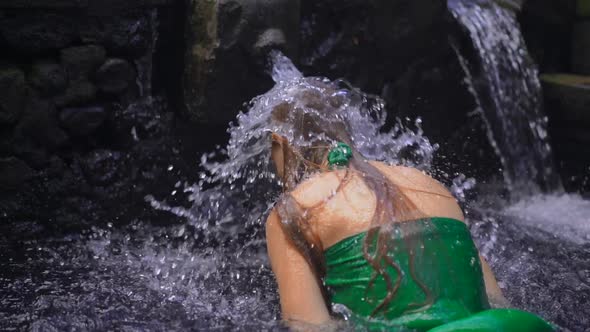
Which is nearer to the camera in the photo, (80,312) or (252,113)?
(80,312)

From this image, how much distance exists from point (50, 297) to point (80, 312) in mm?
192

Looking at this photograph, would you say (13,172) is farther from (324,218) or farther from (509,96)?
(509,96)

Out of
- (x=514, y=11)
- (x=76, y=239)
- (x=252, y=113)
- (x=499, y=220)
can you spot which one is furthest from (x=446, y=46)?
(x=76, y=239)

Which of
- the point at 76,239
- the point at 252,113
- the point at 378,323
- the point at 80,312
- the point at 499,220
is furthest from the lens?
the point at 499,220

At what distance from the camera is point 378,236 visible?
6.14ft

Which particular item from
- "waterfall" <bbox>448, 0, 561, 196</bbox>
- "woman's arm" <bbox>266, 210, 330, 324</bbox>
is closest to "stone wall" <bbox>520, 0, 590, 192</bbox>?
"waterfall" <bbox>448, 0, 561, 196</bbox>

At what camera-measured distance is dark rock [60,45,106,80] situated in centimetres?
312

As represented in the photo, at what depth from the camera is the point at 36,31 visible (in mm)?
3035

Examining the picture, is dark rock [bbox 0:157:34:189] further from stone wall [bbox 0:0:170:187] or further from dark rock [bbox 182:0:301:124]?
dark rock [bbox 182:0:301:124]

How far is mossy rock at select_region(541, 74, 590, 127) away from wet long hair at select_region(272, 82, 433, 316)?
2.68 metres

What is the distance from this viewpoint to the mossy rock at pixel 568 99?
15.2ft

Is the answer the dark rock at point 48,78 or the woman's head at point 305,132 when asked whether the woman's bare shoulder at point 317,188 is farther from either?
the dark rock at point 48,78

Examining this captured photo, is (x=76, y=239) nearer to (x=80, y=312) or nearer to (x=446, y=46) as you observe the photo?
(x=80, y=312)

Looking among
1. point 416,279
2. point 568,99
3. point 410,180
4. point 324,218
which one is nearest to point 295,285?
point 324,218
